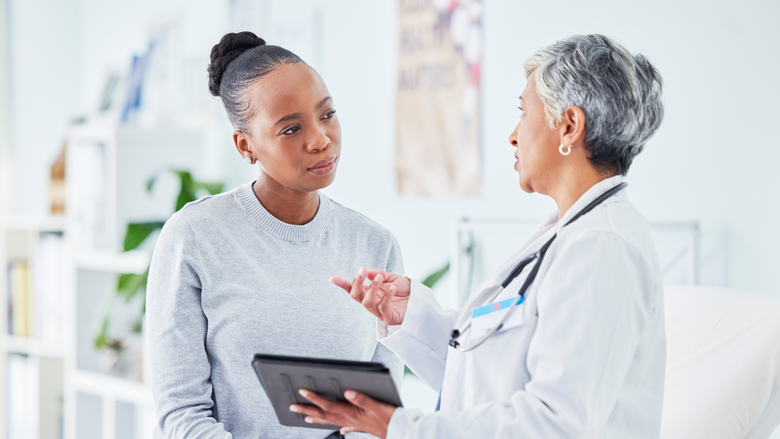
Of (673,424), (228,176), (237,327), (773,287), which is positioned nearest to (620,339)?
(673,424)

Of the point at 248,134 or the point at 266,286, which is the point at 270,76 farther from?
the point at 266,286

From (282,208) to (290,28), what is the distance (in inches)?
64.3

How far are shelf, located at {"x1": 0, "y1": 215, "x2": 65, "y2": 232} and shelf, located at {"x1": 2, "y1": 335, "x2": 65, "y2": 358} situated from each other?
0.51 meters

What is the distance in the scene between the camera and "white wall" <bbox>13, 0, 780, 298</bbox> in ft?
5.29

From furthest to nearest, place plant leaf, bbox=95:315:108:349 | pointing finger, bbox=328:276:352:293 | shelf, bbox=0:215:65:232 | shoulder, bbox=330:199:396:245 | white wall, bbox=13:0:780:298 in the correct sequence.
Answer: shelf, bbox=0:215:65:232 < plant leaf, bbox=95:315:108:349 < white wall, bbox=13:0:780:298 < shoulder, bbox=330:199:396:245 < pointing finger, bbox=328:276:352:293

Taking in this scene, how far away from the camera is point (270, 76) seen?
1154 millimetres

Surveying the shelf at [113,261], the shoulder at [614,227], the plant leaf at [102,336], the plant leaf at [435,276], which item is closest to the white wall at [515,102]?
the plant leaf at [435,276]

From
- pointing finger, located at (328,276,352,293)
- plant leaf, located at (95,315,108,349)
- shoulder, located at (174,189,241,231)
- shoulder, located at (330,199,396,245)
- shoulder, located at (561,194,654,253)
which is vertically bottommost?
plant leaf, located at (95,315,108,349)

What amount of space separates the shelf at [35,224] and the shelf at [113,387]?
0.66 meters

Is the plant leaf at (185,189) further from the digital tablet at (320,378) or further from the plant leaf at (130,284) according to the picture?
the digital tablet at (320,378)

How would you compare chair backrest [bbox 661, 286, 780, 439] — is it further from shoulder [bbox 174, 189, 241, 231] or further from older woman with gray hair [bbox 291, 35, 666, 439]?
shoulder [bbox 174, 189, 241, 231]

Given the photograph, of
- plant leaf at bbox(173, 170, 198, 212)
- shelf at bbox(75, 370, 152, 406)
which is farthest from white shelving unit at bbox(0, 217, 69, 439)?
plant leaf at bbox(173, 170, 198, 212)

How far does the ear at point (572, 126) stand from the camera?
35.4 inches

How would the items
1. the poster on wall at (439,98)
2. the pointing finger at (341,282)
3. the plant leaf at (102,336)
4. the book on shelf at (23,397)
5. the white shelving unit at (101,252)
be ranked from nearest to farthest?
1. the pointing finger at (341,282)
2. the poster on wall at (439,98)
3. the plant leaf at (102,336)
4. the white shelving unit at (101,252)
5. the book on shelf at (23,397)
